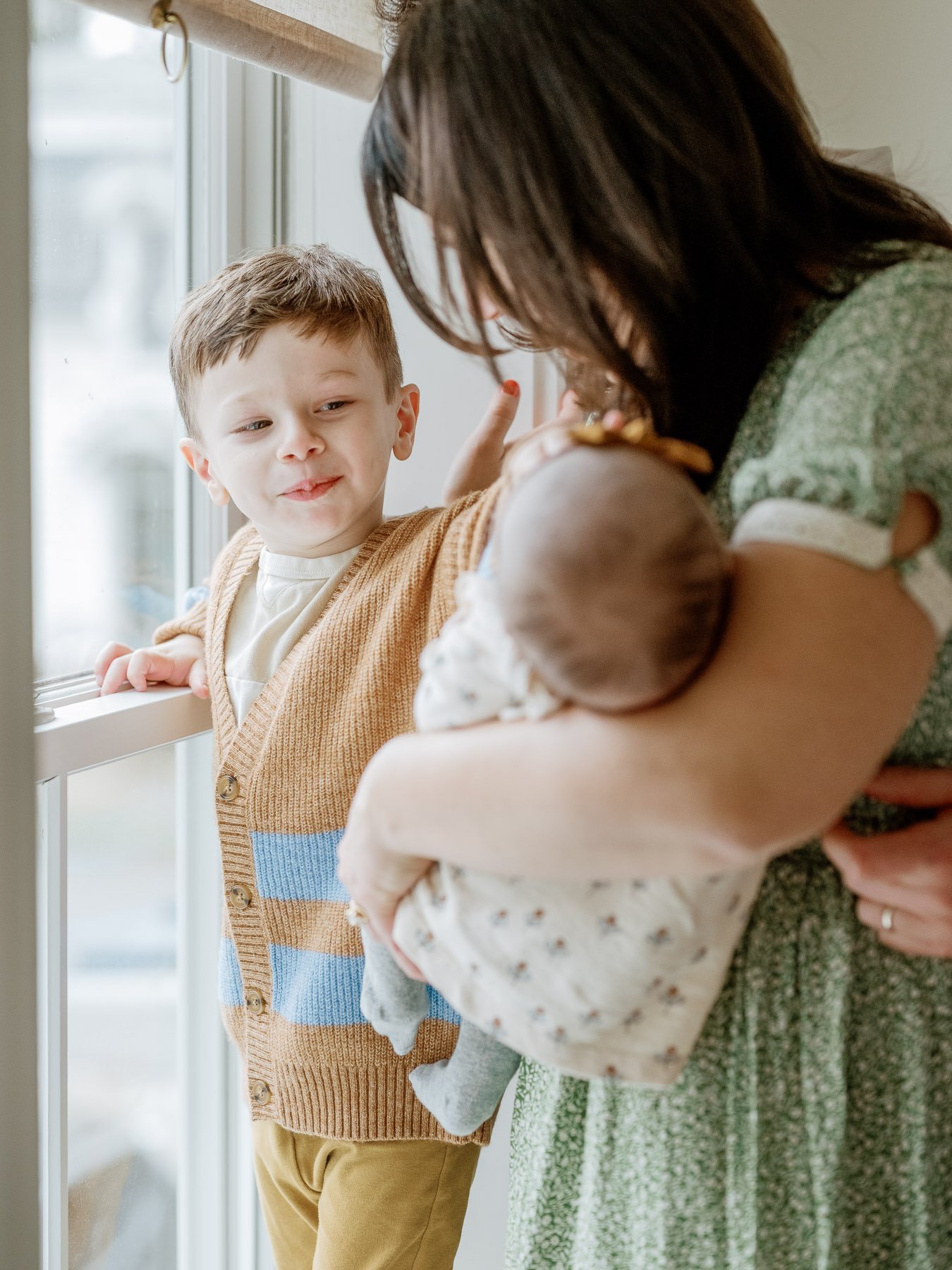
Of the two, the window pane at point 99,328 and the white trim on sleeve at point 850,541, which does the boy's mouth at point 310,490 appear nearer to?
the window pane at point 99,328

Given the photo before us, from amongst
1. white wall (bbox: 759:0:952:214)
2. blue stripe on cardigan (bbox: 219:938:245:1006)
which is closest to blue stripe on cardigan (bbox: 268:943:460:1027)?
blue stripe on cardigan (bbox: 219:938:245:1006)

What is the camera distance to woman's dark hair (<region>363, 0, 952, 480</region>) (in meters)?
0.71

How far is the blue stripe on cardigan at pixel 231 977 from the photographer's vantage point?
3.94 feet

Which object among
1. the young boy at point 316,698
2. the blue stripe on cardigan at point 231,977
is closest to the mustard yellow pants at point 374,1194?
the young boy at point 316,698

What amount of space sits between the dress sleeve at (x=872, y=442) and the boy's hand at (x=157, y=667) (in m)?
0.79

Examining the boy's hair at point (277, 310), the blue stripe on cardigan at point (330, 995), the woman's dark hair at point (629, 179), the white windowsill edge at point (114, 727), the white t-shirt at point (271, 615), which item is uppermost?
the woman's dark hair at point (629, 179)

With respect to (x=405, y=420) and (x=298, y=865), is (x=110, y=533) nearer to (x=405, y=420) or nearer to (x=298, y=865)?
(x=405, y=420)

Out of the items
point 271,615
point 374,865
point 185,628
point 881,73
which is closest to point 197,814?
point 185,628

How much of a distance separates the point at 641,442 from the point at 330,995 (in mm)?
686

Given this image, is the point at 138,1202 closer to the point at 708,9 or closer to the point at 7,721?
the point at 7,721

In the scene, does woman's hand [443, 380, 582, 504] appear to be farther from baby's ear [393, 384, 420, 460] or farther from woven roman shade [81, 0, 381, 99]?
woven roman shade [81, 0, 381, 99]

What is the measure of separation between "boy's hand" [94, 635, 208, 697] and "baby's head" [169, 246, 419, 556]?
186 mm

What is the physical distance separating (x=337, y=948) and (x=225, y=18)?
3.06 ft

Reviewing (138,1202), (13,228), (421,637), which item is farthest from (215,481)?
(138,1202)
